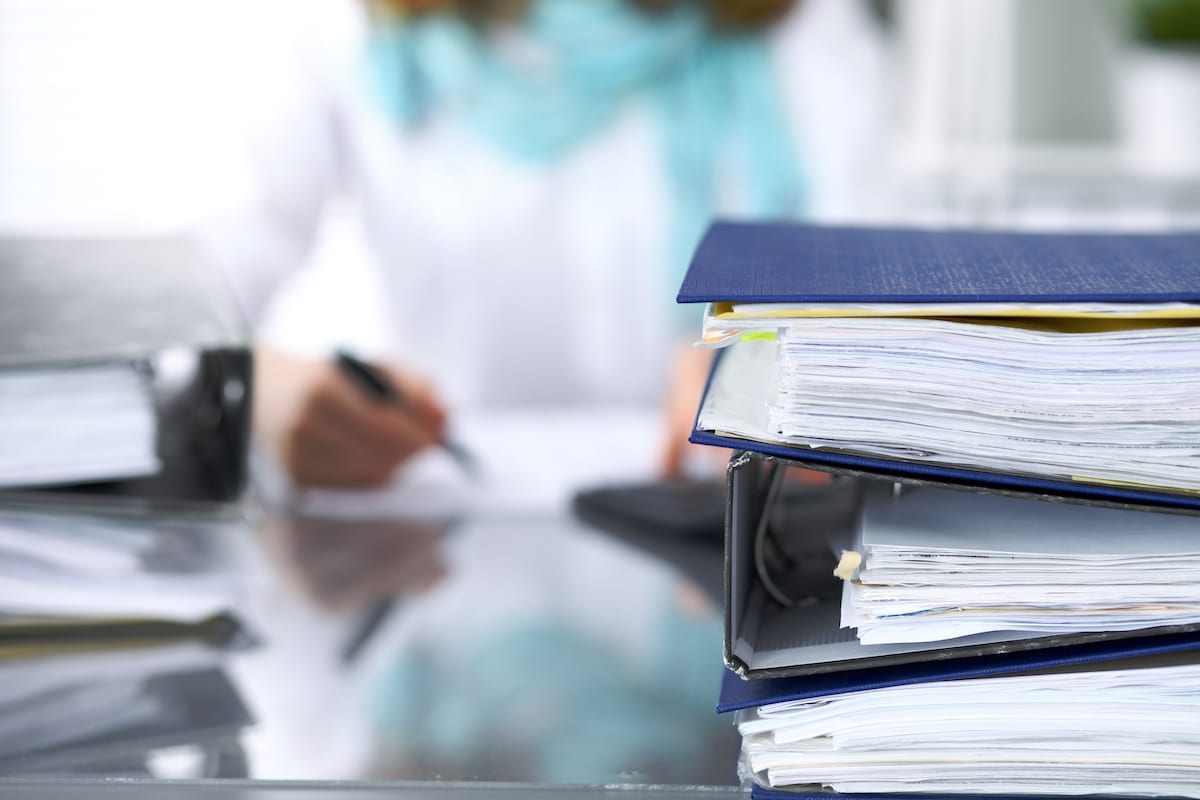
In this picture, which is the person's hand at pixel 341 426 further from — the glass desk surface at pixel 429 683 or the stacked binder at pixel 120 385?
the stacked binder at pixel 120 385

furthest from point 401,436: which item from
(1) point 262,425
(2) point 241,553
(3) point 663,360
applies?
(3) point 663,360

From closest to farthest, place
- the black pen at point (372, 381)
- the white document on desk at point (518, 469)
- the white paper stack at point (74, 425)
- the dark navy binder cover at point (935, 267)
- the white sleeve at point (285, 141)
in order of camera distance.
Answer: the dark navy binder cover at point (935, 267) < the white paper stack at point (74, 425) < the white document on desk at point (518, 469) < the black pen at point (372, 381) < the white sleeve at point (285, 141)

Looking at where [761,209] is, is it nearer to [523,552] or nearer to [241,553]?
[523,552]

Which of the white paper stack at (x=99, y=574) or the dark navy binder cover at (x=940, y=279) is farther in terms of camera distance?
the white paper stack at (x=99, y=574)

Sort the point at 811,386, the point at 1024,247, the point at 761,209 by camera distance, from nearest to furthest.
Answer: the point at 811,386 → the point at 1024,247 → the point at 761,209

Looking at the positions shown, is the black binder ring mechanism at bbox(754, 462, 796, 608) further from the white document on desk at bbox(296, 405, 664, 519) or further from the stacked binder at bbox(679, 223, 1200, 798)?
the white document on desk at bbox(296, 405, 664, 519)

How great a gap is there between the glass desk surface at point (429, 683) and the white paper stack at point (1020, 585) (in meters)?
0.09

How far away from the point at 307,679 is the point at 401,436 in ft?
1.43

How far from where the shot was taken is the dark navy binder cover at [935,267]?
29 cm

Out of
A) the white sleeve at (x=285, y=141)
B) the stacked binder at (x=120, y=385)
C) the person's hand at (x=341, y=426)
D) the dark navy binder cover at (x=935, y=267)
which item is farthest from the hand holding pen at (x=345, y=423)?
the dark navy binder cover at (x=935, y=267)

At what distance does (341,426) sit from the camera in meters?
0.89

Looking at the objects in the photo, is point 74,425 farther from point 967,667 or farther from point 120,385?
A: point 967,667

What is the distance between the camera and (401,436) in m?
0.86

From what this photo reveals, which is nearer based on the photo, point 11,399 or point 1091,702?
point 1091,702
